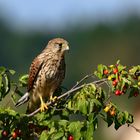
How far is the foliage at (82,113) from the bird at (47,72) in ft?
5.35

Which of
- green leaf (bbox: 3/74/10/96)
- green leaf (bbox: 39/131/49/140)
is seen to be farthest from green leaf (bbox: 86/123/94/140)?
green leaf (bbox: 3/74/10/96)

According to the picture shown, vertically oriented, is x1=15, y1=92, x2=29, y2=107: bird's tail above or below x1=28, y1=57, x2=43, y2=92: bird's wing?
below

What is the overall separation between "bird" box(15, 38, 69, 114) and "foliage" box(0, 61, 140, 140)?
5.35ft

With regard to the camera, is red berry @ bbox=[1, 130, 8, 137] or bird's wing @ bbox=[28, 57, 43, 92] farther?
bird's wing @ bbox=[28, 57, 43, 92]

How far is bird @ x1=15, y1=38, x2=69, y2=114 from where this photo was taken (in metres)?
9.72

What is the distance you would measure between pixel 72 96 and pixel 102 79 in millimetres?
329

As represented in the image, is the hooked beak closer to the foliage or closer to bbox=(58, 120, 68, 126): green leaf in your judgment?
the foliage

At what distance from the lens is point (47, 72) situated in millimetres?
9867

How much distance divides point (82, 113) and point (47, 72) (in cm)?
222

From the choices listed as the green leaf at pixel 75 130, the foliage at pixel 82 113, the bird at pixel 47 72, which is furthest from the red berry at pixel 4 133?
the bird at pixel 47 72

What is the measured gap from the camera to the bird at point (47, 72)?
972cm

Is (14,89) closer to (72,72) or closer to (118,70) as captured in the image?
(118,70)

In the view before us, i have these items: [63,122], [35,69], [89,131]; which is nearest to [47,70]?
[35,69]

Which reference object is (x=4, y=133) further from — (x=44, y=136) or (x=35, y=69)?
(x=35, y=69)
